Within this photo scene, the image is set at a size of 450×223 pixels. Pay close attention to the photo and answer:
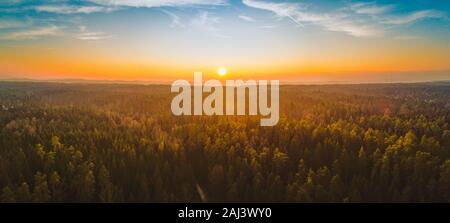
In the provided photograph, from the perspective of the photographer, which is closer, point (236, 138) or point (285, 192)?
point (285, 192)

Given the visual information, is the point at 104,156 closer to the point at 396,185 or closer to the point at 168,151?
the point at 168,151

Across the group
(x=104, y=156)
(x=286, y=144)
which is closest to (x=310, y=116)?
(x=286, y=144)

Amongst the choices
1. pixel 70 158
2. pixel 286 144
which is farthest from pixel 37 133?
pixel 286 144

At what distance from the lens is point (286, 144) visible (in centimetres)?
10038

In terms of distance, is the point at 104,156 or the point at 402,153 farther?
the point at 402,153

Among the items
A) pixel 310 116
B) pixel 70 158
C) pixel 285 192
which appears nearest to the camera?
pixel 285 192

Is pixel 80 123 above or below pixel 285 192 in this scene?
above

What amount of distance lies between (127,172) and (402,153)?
2478 inches

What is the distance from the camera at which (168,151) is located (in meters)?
93.4

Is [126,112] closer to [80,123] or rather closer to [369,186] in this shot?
[80,123]

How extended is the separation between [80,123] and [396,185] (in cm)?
9470

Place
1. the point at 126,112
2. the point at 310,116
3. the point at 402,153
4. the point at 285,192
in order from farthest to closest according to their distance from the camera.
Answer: the point at 126,112 < the point at 310,116 < the point at 402,153 < the point at 285,192

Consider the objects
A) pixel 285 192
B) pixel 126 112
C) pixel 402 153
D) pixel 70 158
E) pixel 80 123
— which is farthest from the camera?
pixel 126 112

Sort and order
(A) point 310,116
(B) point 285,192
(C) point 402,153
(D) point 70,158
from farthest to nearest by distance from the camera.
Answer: (A) point 310,116, (C) point 402,153, (D) point 70,158, (B) point 285,192
